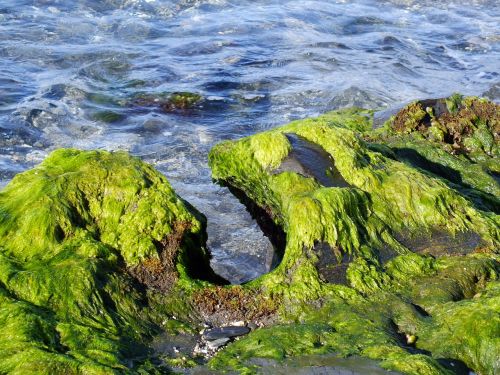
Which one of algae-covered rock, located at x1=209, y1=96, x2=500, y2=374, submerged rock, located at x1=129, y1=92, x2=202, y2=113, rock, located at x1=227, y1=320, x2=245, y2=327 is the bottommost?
submerged rock, located at x1=129, y1=92, x2=202, y2=113

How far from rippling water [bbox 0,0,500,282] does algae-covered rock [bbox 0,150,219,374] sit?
192 centimetres

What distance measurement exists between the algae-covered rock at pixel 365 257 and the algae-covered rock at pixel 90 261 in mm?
748

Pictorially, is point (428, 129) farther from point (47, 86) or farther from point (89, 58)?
point (89, 58)

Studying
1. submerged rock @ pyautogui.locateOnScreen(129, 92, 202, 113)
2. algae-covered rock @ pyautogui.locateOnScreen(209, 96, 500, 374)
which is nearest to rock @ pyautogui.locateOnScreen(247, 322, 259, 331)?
algae-covered rock @ pyautogui.locateOnScreen(209, 96, 500, 374)

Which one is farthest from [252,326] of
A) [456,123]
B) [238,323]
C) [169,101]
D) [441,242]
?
[169,101]

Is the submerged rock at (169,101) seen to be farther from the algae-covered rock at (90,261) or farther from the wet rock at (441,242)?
the wet rock at (441,242)

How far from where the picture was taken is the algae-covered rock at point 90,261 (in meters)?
4.19

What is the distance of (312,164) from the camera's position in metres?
6.30

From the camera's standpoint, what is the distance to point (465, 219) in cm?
595

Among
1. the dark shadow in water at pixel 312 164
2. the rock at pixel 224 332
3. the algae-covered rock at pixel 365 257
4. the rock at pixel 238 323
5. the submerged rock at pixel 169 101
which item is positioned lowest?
the submerged rock at pixel 169 101

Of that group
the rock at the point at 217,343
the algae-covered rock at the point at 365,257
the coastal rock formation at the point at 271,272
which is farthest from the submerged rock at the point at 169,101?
the rock at the point at 217,343

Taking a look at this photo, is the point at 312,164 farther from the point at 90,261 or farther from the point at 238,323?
the point at 90,261

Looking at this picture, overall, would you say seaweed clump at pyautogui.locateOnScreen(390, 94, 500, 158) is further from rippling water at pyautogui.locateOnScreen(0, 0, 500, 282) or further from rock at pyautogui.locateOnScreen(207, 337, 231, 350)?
rock at pyautogui.locateOnScreen(207, 337, 231, 350)

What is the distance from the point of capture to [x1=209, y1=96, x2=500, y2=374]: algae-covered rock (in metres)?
4.49
